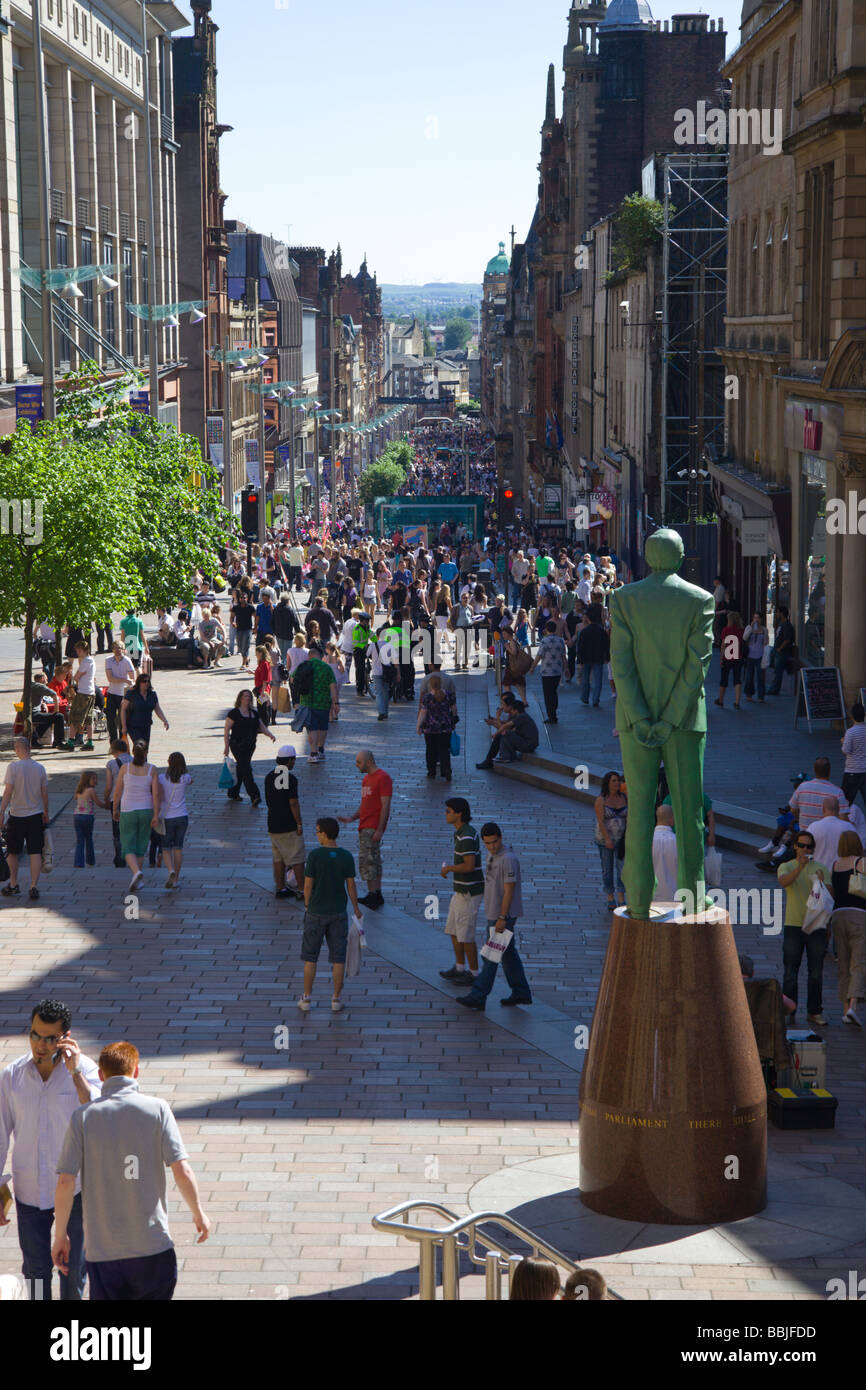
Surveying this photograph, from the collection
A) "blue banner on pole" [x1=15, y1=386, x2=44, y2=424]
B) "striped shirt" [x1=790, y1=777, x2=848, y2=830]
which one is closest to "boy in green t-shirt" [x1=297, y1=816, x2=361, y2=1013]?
"striped shirt" [x1=790, y1=777, x2=848, y2=830]

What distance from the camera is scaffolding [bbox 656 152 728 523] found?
46.1 meters

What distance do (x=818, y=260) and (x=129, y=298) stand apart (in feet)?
121

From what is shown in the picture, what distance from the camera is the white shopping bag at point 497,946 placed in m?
12.6

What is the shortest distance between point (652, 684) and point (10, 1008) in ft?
18.7

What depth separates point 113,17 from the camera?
5484cm

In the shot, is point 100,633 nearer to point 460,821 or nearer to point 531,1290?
point 460,821

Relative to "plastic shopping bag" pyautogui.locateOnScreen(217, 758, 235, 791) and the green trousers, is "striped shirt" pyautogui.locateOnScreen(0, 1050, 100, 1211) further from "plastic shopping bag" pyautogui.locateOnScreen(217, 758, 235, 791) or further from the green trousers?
"plastic shopping bag" pyautogui.locateOnScreen(217, 758, 235, 791)

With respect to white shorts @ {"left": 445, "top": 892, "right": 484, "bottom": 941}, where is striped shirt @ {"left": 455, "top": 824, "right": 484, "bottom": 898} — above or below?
above

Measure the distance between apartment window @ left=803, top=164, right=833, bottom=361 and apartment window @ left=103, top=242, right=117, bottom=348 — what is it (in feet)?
104

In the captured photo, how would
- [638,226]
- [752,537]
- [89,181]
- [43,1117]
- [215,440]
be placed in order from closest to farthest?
[43,1117], [752,537], [638,226], [89,181], [215,440]

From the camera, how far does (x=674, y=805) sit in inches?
385

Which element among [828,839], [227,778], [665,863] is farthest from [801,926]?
[227,778]

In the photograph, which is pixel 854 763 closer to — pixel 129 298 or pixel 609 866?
pixel 609 866

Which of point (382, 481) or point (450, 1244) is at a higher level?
point (382, 481)
